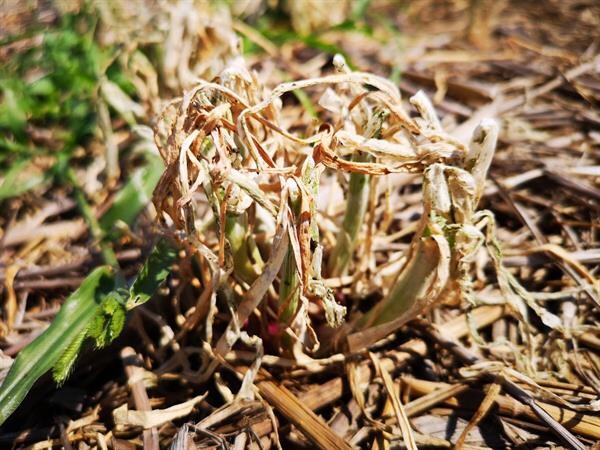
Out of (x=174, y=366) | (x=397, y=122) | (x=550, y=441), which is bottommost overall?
(x=550, y=441)

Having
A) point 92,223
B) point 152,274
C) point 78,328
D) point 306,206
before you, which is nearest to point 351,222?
point 306,206

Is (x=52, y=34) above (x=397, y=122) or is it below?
above

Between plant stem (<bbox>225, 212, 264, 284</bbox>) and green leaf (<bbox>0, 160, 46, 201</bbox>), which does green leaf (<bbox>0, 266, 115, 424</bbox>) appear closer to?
plant stem (<bbox>225, 212, 264, 284</bbox>)

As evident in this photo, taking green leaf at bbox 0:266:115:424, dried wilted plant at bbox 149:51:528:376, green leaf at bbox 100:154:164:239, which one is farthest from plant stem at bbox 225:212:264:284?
green leaf at bbox 100:154:164:239

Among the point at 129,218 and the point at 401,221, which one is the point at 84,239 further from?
the point at 401,221

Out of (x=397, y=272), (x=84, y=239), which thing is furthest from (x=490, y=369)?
(x=84, y=239)

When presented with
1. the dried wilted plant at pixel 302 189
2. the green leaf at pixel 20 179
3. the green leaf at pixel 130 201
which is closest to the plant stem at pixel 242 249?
the dried wilted plant at pixel 302 189

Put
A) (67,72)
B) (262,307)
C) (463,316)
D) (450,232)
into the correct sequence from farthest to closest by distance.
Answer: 1. (67,72)
2. (463,316)
3. (262,307)
4. (450,232)
